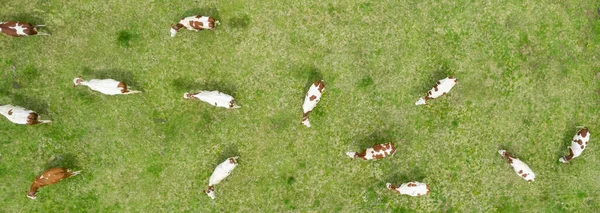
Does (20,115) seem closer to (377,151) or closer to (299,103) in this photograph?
(299,103)

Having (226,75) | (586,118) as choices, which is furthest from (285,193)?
(586,118)

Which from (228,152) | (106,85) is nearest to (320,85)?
(228,152)

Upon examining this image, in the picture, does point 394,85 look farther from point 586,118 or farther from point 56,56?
point 56,56

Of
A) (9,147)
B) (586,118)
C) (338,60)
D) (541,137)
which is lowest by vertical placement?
(9,147)

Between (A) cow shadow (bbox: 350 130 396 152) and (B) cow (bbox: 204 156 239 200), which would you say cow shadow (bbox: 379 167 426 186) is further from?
(B) cow (bbox: 204 156 239 200)

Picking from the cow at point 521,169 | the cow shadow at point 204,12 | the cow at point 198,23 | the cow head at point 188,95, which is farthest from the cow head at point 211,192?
the cow at point 521,169

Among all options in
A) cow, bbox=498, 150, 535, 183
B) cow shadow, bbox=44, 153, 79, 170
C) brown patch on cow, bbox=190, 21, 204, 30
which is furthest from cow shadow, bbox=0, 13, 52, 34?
cow, bbox=498, 150, 535, 183
